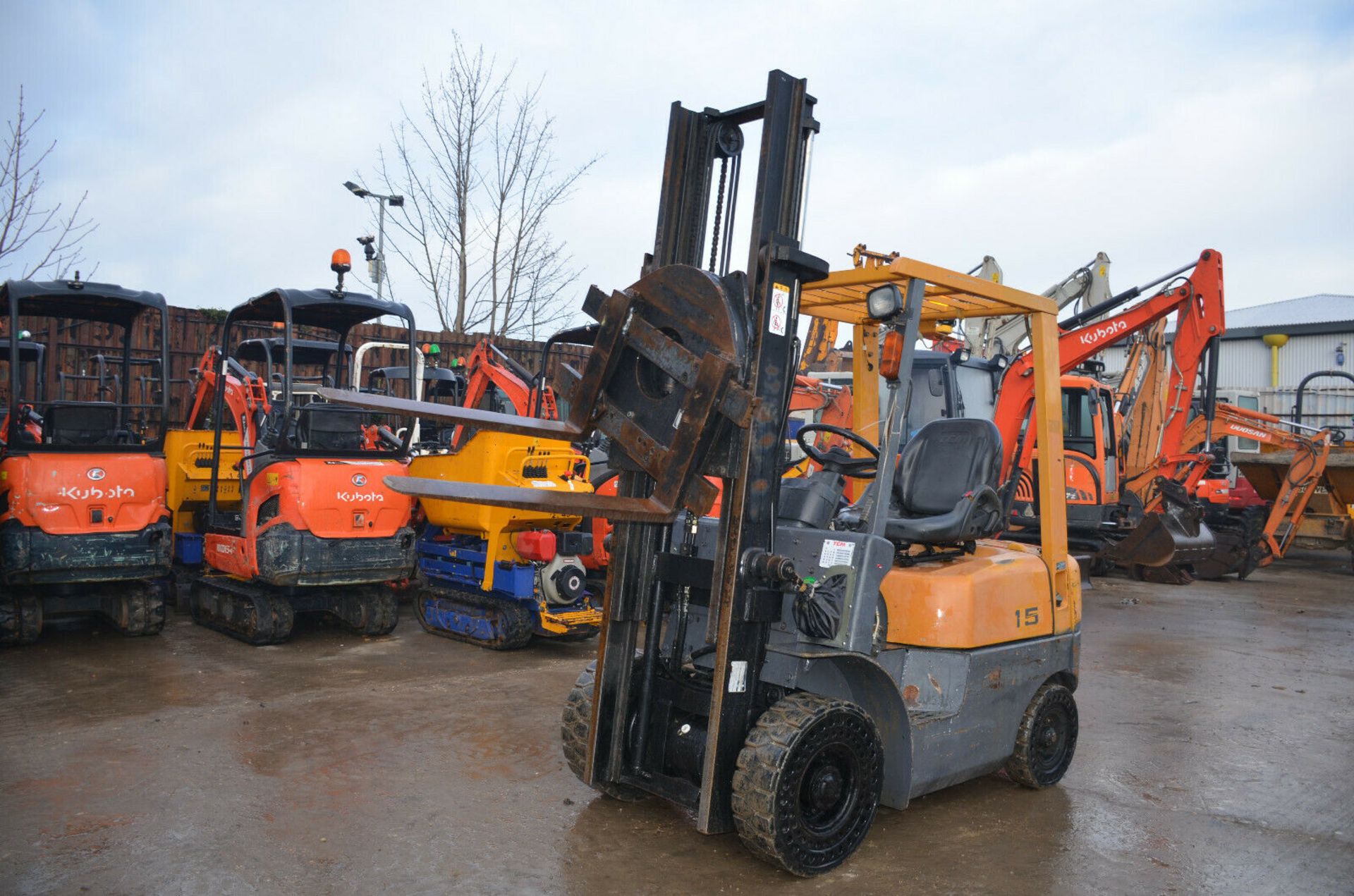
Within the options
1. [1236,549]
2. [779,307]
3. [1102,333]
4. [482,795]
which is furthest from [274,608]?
[1236,549]

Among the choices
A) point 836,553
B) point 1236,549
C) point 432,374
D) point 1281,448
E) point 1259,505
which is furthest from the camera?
point 1281,448

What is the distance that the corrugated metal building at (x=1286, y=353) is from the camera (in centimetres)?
3033

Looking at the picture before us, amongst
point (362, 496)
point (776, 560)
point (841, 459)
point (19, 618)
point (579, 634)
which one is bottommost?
point (19, 618)

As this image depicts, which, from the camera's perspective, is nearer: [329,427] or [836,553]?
[836,553]

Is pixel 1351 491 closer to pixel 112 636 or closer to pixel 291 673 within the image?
pixel 291 673

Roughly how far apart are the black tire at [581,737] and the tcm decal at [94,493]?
5175mm

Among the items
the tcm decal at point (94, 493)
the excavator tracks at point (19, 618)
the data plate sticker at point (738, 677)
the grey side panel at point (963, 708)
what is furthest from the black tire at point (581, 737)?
the excavator tracks at point (19, 618)

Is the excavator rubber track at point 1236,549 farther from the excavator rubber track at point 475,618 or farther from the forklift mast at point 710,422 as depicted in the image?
the forklift mast at point 710,422

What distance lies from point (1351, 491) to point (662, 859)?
15770mm

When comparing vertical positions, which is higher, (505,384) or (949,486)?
(505,384)

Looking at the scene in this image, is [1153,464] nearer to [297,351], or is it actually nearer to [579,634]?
[579,634]

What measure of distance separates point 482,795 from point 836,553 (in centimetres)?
206

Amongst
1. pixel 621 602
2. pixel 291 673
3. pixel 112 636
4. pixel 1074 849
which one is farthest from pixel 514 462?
pixel 1074 849

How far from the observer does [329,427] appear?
873 centimetres
